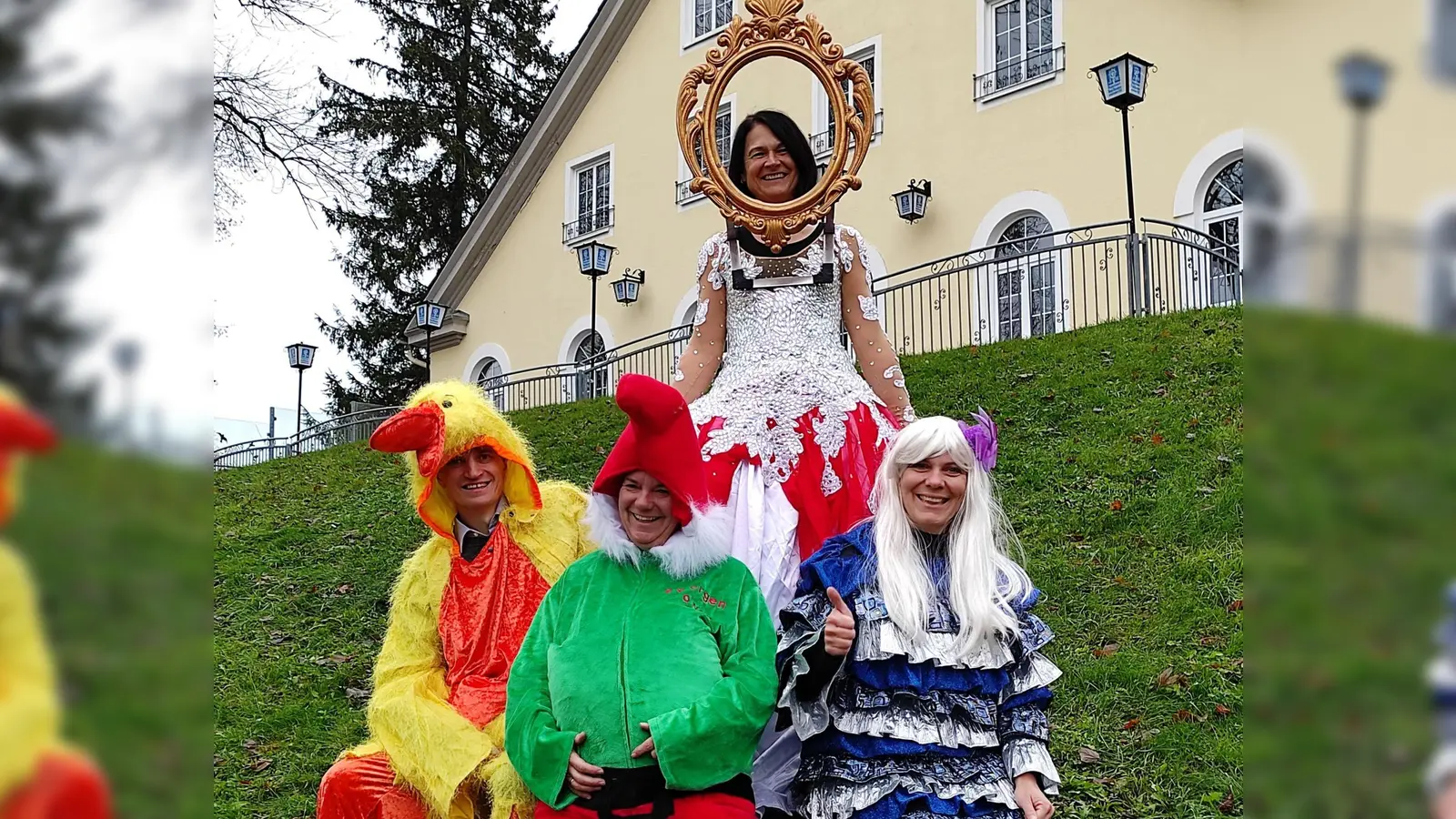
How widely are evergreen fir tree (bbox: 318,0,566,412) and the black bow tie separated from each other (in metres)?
22.3

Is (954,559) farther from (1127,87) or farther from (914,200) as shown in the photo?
(914,200)

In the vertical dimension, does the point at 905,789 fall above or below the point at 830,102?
below

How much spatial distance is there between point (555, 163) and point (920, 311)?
8.54 meters

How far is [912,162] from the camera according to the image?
15.3 meters

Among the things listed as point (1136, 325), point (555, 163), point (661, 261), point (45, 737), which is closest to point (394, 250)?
point (555, 163)

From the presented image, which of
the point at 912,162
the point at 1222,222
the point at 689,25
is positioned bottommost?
the point at 1222,222

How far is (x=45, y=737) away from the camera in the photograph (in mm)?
474

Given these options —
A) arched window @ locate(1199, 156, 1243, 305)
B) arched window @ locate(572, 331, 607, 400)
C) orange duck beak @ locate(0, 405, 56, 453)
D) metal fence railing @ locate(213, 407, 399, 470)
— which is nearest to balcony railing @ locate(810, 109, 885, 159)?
arched window @ locate(572, 331, 607, 400)

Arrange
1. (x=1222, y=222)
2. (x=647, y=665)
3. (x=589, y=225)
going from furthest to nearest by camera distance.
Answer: (x=589, y=225) → (x=1222, y=222) → (x=647, y=665)

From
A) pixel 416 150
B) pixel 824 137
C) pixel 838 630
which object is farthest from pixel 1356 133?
pixel 416 150

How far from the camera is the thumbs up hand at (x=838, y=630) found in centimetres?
267

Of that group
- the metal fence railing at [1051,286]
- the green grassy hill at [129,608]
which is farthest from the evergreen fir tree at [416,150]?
the green grassy hill at [129,608]

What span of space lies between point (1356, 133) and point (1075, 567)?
229 inches

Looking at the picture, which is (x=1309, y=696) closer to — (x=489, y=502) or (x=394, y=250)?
(x=489, y=502)
